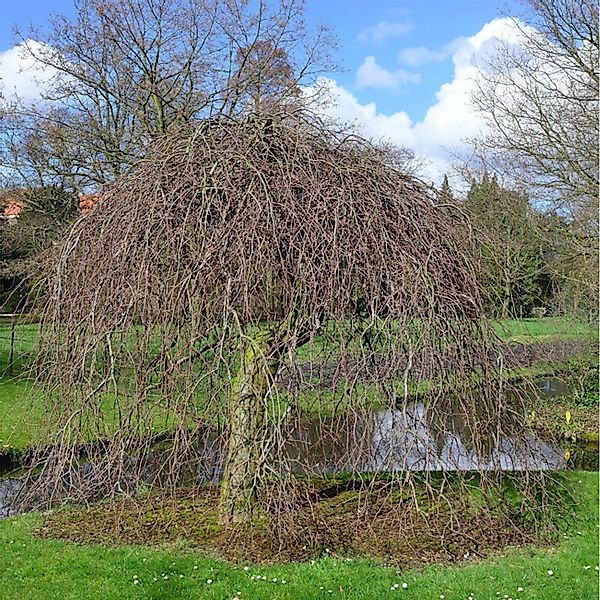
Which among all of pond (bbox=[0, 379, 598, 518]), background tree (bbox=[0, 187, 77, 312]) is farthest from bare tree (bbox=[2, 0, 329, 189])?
pond (bbox=[0, 379, 598, 518])

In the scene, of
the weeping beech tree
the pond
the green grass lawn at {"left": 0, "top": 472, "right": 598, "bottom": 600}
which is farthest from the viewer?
the weeping beech tree

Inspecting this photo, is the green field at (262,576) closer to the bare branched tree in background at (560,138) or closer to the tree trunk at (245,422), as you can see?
the tree trunk at (245,422)

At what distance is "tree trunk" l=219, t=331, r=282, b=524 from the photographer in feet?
13.6

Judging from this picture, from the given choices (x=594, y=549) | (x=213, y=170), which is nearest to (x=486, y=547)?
(x=594, y=549)

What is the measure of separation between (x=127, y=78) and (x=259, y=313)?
29.0ft

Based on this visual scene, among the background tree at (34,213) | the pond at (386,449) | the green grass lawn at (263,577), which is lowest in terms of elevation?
the green grass lawn at (263,577)

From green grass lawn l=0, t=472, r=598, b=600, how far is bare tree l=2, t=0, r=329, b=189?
8.29m

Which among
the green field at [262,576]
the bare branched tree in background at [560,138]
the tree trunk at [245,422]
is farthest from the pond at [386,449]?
the bare branched tree in background at [560,138]

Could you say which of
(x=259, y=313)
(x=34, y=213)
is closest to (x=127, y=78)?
(x=34, y=213)

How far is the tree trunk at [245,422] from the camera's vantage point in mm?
4148

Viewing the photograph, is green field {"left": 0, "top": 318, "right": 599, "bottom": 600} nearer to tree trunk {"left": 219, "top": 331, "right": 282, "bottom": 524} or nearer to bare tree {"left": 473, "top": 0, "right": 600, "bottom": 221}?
tree trunk {"left": 219, "top": 331, "right": 282, "bottom": 524}

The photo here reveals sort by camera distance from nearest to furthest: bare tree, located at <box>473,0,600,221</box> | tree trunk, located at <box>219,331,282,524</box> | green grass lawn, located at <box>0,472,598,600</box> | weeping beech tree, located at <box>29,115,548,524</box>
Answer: green grass lawn, located at <box>0,472,598,600</box>, weeping beech tree, located at <box>29,115,548,524</box>, tree trunk, located at <box>219,331,282,524</box>, bare tree, located at <box>473,0,600,221</box>

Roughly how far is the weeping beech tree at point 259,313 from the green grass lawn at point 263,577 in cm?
38

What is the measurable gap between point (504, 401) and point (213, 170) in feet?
7.55
